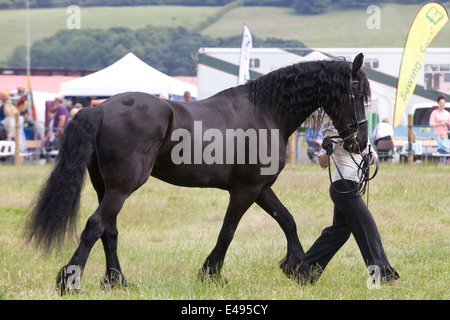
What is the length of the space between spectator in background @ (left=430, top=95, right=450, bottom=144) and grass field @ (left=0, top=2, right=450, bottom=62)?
20.5ft

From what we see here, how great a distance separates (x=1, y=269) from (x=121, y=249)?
1.78 meters

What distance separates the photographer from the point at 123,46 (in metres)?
38.2

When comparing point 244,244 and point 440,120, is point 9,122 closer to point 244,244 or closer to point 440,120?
point 440,120

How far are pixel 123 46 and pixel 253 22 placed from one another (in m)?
10.2

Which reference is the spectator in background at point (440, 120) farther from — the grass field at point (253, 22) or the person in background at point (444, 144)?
the grass field at point (253, 22)

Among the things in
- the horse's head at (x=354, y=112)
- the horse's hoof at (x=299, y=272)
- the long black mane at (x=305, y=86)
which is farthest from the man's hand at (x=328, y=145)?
the horse's hoof at (x=299, y=272)

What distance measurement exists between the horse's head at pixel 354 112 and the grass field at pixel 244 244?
125cm

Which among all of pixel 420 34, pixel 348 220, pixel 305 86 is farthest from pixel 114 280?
pixel 420 34

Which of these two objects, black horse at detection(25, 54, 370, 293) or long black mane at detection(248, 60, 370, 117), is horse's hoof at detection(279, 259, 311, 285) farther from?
long black mane at detection(248, 60, 370, 117)

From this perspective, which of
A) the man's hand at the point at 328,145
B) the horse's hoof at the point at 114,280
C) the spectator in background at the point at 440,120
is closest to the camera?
the horse's hoof at the point at 114,280

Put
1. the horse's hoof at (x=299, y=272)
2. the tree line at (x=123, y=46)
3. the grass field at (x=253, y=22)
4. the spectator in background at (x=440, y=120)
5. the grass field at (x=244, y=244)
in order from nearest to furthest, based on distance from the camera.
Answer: the grass field at (x=244, y=244) → the horse's hoof at (x=299, y=272) → the spectator in background at (x=440, y=120) → the tree line at (x=123, y=46) → the grass field at (x=253, y=22)

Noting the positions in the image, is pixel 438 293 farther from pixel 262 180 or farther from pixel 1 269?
pixel 1 269

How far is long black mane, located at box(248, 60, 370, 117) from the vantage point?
5.68 m

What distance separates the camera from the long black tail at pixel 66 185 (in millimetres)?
5191
